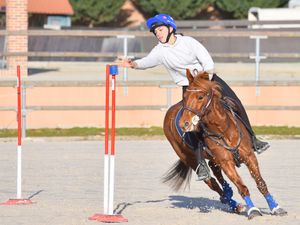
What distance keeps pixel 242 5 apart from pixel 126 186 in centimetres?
3738

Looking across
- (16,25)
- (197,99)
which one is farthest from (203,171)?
(16,25)

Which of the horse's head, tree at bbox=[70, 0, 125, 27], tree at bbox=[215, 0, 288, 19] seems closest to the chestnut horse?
the horse's head

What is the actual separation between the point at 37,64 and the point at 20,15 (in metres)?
7.05

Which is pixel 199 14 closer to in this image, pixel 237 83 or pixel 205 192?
pixel 237 83

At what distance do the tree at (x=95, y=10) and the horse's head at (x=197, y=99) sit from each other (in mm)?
39647

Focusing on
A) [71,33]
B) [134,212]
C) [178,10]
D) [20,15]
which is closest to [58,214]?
[134,212]

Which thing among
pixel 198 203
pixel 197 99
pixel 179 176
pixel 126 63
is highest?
pixel 126 63

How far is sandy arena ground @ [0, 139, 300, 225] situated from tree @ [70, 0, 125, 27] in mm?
31325

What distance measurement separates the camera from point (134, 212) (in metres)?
9.35

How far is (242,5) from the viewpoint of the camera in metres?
48.2

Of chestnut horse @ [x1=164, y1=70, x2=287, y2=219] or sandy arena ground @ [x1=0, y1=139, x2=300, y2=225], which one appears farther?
sandy arena ground @ [x1=0, y1=139, x2=300, y2=225]

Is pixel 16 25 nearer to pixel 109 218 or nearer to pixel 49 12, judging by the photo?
pixel 49 12

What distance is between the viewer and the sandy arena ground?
355 inches

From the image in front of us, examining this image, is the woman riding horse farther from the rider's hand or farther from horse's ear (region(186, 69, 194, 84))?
the rider's hand
